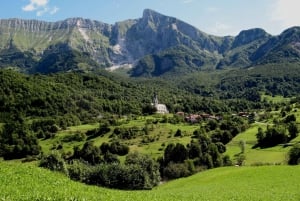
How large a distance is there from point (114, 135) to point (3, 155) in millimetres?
49594

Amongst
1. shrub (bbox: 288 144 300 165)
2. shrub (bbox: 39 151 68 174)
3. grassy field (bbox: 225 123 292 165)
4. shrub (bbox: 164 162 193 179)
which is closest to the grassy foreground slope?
shrub (bbox: 288 144 300 165)

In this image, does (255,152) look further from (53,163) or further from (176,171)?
(53,163)

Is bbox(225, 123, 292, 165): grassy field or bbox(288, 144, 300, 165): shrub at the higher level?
bbox(288, 144, 300, 165): shrub

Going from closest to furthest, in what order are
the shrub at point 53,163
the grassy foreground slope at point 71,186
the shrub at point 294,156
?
the grassy foreground slope at point 71,186 → the shrub at point 294,156 → the shrub at point 53,163

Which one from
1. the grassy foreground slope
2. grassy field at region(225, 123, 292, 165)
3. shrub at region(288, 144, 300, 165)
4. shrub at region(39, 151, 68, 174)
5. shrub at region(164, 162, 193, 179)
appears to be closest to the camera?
the grassy foreground slope

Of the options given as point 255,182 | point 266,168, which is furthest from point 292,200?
point 266,168

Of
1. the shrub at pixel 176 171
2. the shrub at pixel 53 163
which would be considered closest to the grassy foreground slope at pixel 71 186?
the shrub at pixel 53 163

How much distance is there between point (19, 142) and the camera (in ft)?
621

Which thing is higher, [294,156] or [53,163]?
[294,156]

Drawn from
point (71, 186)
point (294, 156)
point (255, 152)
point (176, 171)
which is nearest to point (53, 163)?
point (176, 171)

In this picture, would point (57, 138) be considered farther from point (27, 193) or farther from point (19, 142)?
point (27, 193)

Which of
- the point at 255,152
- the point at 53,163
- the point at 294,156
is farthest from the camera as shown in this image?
the point at 255,152

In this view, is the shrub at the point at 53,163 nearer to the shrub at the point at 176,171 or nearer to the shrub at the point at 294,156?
the shrub at the point at 176,171

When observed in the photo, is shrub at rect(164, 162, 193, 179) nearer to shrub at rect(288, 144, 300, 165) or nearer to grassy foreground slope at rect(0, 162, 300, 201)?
shrub at rect(288, 144, 300, 165)
